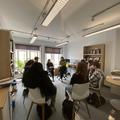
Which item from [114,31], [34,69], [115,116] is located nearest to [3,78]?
[34,69]

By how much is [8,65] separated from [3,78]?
0.28 meters

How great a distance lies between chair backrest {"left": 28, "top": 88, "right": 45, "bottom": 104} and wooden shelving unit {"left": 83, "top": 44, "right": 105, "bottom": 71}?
4284 millimetres

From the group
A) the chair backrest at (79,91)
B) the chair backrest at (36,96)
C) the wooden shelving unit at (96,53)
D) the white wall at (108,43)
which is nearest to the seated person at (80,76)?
the chair backrest at (79,91)

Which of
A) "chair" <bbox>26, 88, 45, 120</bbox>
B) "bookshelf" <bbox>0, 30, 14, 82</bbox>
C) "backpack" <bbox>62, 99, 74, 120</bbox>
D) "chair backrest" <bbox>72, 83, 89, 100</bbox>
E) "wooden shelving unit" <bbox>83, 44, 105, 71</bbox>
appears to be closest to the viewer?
"bookshelf" <bbox>0, 30, 14, 82</bbox>

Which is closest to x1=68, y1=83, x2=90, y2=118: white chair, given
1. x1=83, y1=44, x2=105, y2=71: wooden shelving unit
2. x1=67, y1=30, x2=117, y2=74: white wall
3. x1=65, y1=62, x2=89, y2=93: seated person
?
x1=65, y1=62, x2=89, y2=93: seated person

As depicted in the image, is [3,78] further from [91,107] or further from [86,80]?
[91,107]

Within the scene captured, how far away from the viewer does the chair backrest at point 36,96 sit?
2275mm

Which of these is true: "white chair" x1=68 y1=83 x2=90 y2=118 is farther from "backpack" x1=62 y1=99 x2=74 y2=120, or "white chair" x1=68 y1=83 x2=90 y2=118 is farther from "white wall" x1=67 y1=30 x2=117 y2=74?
"white wall" x1=67 y1=30 x2=117 y2=74

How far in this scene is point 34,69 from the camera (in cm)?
239

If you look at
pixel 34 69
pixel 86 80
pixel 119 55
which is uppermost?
pixel 119 55

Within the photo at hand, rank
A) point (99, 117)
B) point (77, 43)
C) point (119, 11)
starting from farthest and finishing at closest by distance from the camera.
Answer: point (77, 43) → point (119, 11) → point (99, 117)

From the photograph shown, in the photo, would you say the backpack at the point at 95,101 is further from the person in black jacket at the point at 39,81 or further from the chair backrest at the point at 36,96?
the chair backrest at the point at 36,96

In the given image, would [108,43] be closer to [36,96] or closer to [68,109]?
[68,109]

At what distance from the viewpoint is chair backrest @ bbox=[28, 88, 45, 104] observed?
2275mm
